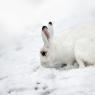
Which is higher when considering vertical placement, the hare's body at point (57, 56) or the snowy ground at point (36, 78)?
the hare's body at point (57, 56)

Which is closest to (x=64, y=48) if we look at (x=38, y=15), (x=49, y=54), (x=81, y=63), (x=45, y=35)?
(x=49, y=54)

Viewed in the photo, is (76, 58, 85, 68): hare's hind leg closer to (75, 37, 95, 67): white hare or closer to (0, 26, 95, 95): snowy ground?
(75, 37, 95, 67): white hare

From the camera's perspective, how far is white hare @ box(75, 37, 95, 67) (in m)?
6.72

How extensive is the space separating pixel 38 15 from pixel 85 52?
15.7 feet

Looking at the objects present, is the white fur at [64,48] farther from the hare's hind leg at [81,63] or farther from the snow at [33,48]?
the snow at [33,48]

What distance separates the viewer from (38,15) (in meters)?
11.4

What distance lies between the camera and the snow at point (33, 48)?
6.18 m

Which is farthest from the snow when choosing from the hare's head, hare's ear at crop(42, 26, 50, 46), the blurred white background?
hare's ear at crop(42, 26, 50, 46)

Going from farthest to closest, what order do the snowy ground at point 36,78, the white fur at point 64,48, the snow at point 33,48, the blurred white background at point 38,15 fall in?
the blurred white background at point 38,15 → the white fur at point 64,48 → the snow at point 33,48 → the snowy ground at point 36,78

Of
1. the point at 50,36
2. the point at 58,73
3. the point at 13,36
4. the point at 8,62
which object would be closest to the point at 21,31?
the point at 13,36

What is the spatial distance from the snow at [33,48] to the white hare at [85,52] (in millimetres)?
251

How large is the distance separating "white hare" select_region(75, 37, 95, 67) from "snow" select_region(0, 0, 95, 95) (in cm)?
25

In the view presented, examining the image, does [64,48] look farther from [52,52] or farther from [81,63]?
[81,63]

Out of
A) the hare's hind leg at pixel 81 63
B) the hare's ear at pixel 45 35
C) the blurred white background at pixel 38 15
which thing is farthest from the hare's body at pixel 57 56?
the blurred white background at pixel 38 15
